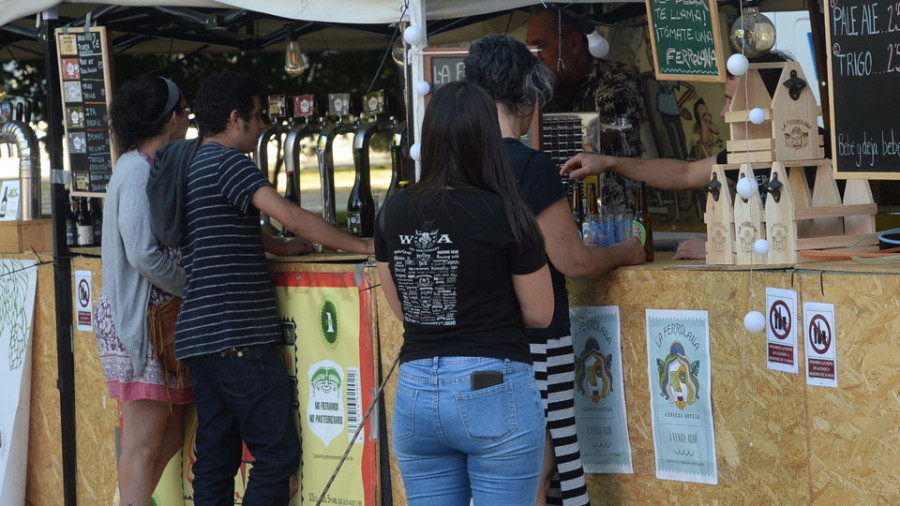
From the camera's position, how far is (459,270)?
2.62m

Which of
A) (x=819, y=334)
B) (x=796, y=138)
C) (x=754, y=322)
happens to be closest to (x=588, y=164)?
(x=796, y=138)

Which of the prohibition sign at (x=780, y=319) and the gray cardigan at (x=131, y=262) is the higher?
the gray cardigan at (x=131, y=262)

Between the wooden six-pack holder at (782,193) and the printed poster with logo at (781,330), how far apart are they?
0.15 meters

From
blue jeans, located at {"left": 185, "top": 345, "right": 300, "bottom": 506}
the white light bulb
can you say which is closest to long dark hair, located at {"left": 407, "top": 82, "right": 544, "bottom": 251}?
blue jeans, located at {"left": 185, "top": 345, "right": 300, "bottom": 506}

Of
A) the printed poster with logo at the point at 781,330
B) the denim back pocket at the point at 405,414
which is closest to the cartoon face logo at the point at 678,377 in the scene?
the printed poster with logo at the point at 781,330

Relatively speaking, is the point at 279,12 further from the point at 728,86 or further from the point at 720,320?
the point at 720,320

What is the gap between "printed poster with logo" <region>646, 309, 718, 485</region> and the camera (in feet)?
11.4

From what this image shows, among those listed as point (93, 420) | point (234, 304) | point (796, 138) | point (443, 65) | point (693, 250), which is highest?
point (443, 65)

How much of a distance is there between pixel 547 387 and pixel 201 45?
455cm

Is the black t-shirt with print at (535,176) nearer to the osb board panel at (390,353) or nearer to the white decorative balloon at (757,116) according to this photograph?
the white decorative balloon at (757,116)

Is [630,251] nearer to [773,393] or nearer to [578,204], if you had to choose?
[578,204]

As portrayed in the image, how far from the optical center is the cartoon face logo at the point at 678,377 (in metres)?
3.51

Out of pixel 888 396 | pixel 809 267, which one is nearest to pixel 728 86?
pixel 809 267

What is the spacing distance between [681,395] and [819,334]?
53 cm
